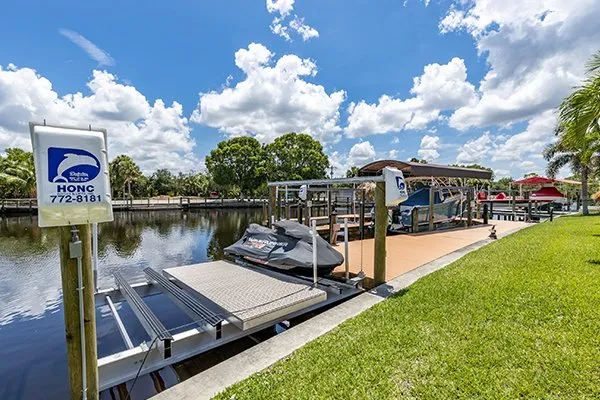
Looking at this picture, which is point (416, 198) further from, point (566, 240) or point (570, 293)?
point (570, 293)

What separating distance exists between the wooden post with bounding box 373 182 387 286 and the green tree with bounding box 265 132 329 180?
3330 cm

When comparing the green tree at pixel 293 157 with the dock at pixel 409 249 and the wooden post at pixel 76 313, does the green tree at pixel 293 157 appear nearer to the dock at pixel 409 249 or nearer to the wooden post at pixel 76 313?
the dock at pixel 409 249

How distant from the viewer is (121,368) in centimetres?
294

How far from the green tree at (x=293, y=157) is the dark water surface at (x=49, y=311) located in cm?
2479

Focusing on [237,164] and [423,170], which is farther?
[237,164]

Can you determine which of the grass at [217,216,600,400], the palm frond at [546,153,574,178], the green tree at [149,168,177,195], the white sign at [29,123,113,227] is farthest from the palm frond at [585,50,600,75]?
the green tree at [149,168,177,195]

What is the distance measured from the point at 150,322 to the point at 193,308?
519mm

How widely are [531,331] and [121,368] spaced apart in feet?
13.1

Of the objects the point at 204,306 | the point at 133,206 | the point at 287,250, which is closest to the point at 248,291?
the point at 204,306

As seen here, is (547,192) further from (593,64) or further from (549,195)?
(593,64)

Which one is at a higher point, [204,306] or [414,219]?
[414,219]

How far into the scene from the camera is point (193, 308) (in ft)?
12.7

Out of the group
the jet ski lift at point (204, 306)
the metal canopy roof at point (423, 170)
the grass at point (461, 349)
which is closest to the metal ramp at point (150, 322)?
the jet ski lift at point (204, 306)

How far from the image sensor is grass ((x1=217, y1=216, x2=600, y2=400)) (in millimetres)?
2225
